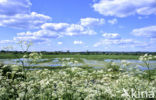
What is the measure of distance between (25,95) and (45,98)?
0.54m

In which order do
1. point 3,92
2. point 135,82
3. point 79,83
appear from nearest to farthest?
point 3,92, point 135,82, point 79,83

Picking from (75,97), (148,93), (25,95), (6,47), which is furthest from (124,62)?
(6,47)

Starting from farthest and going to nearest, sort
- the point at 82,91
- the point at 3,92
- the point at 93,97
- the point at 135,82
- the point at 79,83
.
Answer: the point at 79,83 → the point at 135,82 → the point at 82,91 → the point at 3,92 → the point at 93,97

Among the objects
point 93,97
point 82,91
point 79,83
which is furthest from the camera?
point 79,83

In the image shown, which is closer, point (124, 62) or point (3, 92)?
point (3, 92)

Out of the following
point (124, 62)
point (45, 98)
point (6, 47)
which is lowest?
point (45, 98)

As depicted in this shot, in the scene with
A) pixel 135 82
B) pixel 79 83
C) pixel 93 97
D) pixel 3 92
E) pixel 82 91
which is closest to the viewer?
pixel 93 97

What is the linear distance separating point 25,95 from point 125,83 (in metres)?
3.05

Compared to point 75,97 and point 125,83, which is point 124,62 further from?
point 75,97

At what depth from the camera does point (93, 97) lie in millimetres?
3621

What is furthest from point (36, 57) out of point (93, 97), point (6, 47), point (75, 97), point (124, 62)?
point (124, 62)

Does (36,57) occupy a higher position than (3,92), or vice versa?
(36,57)

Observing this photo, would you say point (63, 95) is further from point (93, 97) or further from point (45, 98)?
point (93, 97)

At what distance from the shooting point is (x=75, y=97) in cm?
394
